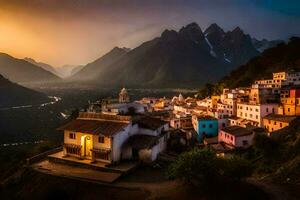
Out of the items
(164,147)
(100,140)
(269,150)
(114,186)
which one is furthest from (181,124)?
(114,186)

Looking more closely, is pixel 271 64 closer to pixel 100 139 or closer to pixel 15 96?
pixel 100 139

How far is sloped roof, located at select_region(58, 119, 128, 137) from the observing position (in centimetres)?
3164

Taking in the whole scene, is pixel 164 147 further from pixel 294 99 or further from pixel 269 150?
pixel 294 99

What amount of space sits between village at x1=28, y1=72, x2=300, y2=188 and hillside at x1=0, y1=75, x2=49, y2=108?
10405cm

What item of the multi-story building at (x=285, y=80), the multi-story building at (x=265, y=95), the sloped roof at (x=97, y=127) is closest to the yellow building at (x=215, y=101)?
the multi-story building at (x=285, y=80)

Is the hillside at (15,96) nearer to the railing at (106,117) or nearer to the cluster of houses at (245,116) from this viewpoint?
the cluster of houses at (245,116)

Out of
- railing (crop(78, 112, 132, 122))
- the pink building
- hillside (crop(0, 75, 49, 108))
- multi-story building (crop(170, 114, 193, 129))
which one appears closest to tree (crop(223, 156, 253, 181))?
railing (crop(78, 112, 132, 122))

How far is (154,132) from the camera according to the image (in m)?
35.6

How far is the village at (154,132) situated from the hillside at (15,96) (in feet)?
341

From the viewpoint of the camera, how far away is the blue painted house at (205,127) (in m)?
46.9

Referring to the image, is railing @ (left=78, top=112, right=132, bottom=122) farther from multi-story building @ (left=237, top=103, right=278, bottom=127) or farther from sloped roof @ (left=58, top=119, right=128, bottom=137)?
multi-story building @ (left=237, top=103, right=278, bottom=127)

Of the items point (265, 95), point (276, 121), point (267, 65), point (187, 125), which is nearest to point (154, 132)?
point (276, 121)

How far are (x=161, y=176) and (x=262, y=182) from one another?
8997mm

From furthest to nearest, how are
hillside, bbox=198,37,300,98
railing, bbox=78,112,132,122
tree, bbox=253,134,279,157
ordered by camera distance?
hillside, bbox=198,37,300,98 < tree, bbox=253,134,279,157 < railing, bbox=78,112,132,122
